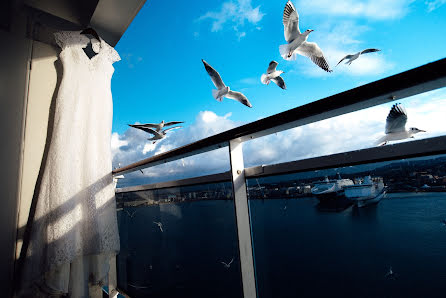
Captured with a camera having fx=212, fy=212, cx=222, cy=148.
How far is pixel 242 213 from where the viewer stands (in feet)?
2.00

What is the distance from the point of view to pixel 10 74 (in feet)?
3.29

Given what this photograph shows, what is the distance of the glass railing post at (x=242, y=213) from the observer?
57 cm

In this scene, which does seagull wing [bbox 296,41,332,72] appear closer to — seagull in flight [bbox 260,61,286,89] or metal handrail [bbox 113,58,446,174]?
seagull in flight [bbox 260,61,286,89]

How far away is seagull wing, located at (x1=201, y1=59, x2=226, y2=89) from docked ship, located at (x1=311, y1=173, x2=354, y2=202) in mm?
1504

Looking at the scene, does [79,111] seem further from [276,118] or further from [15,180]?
[276,118]

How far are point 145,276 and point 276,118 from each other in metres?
1.04

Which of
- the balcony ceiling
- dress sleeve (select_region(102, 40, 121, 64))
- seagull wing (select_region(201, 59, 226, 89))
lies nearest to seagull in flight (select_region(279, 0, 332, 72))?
seagull wing (select_region(201, 59, 226, 89))

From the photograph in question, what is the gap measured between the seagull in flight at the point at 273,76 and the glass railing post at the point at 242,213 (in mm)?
1760

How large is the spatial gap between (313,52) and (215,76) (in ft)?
3.08

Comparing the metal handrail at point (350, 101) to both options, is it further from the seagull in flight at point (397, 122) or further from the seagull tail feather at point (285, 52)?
the seagull tail feather at point (285, 52)

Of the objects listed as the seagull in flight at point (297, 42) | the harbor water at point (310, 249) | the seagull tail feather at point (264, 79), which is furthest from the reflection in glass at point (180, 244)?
the seagull tail feather at point (264, 79)

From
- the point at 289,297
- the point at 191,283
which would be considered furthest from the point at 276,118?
the point at 191,283

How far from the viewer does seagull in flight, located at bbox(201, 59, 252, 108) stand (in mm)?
1680

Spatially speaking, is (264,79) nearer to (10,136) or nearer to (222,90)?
(222,90)
